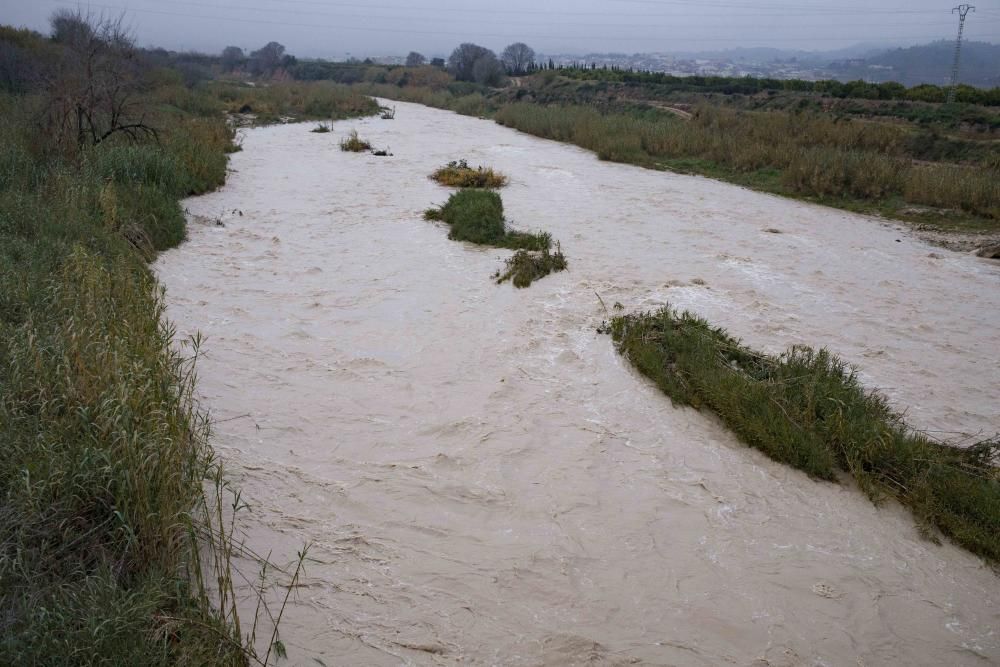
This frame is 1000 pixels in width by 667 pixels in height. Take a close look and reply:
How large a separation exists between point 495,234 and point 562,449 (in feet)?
16.1

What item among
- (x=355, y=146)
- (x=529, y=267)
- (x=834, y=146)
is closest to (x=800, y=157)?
(x=834, y=146)

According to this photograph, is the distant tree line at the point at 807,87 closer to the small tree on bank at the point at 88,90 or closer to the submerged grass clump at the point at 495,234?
the submerged grass clump at the point at 495,234

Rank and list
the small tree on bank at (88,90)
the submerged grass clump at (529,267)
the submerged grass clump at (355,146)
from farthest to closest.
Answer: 1. the submerged grass clump at (355,146)
2. the small tree on bank at (88,90)
3. the submerged grass clump at (529,267)

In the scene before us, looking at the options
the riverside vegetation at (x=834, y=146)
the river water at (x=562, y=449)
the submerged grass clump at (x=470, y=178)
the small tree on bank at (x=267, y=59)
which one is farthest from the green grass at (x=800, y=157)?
the small tree on bank at (x=267, y=59)

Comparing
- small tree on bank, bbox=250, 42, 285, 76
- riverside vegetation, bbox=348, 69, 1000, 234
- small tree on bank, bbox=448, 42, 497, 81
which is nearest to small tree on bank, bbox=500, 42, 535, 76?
small tree on bank, bbox=448, 42, 497, 81

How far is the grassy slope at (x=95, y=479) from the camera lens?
222cm

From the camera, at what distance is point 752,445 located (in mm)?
4316

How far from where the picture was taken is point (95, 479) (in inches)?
107

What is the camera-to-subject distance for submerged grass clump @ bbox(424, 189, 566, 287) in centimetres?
732

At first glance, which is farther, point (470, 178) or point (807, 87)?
point (807, 87)

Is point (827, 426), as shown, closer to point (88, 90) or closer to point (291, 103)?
point (88, 90)

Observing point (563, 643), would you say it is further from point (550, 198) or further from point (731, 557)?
point (550, 198)

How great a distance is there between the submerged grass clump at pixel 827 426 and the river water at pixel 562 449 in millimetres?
139

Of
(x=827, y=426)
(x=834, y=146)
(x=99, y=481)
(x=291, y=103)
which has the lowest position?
(x=827, y=426)
